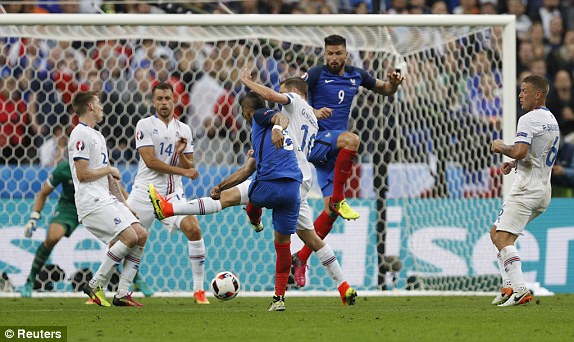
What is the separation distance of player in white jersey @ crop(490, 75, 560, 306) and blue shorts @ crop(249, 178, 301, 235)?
2108mm

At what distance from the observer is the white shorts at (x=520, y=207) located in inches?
388

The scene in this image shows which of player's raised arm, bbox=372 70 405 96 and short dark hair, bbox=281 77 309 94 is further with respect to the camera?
player's raised arm, bbox=372 70 405 96

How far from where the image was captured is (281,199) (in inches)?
354

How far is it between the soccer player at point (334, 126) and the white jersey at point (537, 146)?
1.63 metres

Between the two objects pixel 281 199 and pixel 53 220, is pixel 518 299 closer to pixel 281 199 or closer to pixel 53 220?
pixel 281 199

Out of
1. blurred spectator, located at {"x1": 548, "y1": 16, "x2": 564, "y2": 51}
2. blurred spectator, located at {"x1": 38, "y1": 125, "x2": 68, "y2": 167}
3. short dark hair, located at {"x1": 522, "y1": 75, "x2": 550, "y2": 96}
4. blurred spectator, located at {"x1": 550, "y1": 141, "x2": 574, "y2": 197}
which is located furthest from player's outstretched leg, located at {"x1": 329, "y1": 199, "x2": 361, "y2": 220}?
blurred spectator, located at {"x1": 548, "y1": 16, "x2": 564, "y2": 51}

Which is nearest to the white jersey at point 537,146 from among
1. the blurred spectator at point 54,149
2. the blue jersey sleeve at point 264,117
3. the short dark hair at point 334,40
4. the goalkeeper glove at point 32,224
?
the short dark hair at point 334,40

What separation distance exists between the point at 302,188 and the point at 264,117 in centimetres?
150

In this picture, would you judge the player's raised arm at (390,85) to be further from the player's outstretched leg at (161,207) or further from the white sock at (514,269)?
the player's outstretched leg at (161,207)

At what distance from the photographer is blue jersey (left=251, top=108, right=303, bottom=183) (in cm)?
898

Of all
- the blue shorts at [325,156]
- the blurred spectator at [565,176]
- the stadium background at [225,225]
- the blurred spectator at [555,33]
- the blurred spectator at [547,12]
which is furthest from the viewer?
the blurred spectator at [547,12]

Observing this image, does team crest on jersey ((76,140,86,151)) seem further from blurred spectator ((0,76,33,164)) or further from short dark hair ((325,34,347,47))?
blurred spectator ((0,76,33,164))

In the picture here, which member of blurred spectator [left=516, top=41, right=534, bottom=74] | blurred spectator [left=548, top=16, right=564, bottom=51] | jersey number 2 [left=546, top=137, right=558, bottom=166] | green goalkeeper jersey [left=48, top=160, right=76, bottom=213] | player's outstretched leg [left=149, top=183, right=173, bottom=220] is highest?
blurred spectator [left=548, top=16, right=564, bottom=51]

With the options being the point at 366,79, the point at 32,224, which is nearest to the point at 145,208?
the point at 32,224
